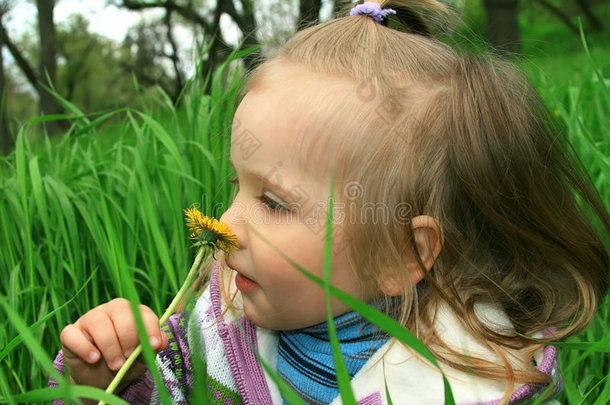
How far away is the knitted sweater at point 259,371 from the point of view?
0.88 metres

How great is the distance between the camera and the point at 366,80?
92 centimetres

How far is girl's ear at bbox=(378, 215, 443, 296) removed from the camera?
948mm

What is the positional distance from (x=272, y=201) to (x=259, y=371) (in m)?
0.36

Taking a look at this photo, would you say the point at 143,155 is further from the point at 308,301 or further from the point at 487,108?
the point at 487,108

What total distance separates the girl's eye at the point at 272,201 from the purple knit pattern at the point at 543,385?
0.43 m

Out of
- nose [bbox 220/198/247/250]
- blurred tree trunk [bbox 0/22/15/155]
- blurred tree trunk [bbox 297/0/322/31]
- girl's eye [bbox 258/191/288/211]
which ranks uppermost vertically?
blurred tree trunk [bbox 297/0/322/31]

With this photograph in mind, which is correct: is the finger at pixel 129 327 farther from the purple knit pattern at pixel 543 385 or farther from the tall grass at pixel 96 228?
the purple knit pattern at pixel 543 385

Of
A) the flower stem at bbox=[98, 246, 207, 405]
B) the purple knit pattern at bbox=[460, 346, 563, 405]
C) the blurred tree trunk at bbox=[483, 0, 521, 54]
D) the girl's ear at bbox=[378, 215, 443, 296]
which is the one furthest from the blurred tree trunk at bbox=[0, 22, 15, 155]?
the blurred tree trunk at bbox=[483, 0, 521, 54]

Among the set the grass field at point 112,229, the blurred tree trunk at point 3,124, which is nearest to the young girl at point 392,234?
the grass field at point 112,229

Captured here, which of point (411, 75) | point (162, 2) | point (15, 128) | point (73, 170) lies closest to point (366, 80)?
point (411, 75)

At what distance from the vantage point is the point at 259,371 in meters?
1.06

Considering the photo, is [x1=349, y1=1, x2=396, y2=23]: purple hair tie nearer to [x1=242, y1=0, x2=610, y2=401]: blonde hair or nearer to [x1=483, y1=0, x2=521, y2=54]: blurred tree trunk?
[x1=242, y1=0, x2=610, y2=401]: blonde hair

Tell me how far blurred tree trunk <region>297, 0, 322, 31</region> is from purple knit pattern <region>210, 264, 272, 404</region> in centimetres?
67

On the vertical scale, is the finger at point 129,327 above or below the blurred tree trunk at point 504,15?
below
